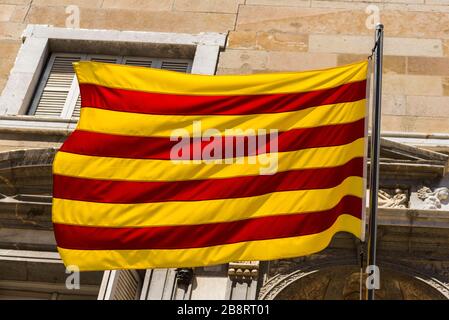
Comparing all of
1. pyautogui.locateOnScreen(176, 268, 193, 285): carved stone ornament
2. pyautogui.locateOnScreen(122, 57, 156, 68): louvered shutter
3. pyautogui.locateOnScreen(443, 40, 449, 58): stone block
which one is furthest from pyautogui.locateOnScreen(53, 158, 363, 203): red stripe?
pyautogui.locateOnScreen(122, 57, 156, 68): louvered shutter

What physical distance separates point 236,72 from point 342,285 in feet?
13.5

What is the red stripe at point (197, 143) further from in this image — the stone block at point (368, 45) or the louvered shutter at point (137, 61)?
the louvered shutter at point (137, 61)

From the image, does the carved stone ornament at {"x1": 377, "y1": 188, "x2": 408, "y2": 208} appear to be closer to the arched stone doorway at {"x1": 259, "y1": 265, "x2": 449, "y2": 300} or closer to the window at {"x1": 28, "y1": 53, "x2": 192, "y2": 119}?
the arched stone doorway at {"x1": 259, "y1": 265, "x2": 449, "y2": 300}

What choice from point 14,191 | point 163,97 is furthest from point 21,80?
point 163,97

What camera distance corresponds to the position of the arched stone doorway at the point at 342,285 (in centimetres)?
1119

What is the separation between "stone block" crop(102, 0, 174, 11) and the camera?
50.9ft

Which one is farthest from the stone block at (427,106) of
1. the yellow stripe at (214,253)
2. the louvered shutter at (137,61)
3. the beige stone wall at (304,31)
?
the louvered shutter at (137,61)

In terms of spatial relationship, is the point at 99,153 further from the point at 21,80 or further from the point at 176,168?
the point at 21,80

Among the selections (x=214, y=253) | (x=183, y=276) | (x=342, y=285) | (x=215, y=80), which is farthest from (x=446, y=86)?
(x=214, y=253)

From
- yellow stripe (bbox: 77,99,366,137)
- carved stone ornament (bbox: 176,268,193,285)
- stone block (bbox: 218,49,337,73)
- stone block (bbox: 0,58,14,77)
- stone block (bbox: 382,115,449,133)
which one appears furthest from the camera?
stone block (bbox: 0,58,14,77)

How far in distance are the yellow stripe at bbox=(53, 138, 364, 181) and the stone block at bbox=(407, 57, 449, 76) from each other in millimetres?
4165

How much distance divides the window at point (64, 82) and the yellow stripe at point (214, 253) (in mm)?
4529

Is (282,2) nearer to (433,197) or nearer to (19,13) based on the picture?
(19,13)
